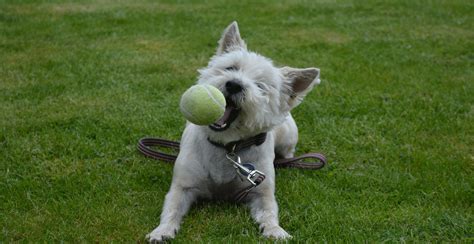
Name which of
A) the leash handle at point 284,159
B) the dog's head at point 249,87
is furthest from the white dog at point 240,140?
the leash handle at point 284,159

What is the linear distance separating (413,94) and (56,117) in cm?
452

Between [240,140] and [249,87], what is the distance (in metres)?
0.45

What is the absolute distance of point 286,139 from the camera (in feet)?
17.2

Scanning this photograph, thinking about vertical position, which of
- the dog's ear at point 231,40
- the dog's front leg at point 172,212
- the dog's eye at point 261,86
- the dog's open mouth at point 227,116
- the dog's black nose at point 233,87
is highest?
the dog's ear at point 231,40

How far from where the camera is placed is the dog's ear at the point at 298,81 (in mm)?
4273

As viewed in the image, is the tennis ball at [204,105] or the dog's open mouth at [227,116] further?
the dog's open mouth at [227,116]

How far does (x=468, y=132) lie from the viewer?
19.8ft

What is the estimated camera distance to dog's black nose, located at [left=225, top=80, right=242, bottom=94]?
3.87 metres

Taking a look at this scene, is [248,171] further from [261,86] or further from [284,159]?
[284,159]

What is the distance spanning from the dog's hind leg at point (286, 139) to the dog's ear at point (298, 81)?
2.67 ft

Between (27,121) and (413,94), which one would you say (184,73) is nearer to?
(27,121)

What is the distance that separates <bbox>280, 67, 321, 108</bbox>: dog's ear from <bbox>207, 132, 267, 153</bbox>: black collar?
0.40m

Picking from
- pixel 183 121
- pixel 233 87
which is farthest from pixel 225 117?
pixel 183 121

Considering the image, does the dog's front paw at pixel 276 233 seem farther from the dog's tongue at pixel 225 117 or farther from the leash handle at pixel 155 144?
the leash handle at pixel 155 144
